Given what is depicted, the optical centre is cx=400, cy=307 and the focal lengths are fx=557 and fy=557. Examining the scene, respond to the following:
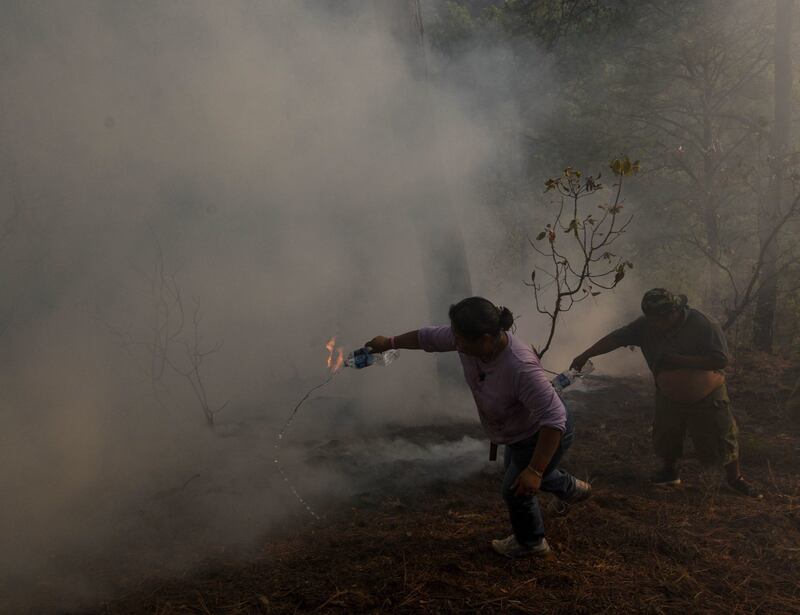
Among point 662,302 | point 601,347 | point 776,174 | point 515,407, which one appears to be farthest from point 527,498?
point 776,174

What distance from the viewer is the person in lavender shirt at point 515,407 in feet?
8.01

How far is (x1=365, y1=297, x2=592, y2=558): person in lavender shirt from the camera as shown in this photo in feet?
8.01

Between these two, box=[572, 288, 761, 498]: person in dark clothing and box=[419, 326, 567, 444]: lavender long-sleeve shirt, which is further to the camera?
box=[572, 288, 761, 498]: person in dark clothing

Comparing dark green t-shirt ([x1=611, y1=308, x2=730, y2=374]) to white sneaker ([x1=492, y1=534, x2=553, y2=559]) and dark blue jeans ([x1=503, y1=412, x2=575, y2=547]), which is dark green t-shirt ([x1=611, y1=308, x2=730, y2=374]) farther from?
white sneaker ([x1=492, y1=534, x2=553, y2=559])

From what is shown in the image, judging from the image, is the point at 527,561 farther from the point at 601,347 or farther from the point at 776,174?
the point at 776,174

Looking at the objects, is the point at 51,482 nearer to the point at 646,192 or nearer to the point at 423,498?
the point at 423,498

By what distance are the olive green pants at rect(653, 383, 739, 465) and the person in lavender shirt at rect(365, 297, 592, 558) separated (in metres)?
1.32

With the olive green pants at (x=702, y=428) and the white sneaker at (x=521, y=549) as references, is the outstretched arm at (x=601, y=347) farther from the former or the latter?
the white sneaker at (x=521, y=549)

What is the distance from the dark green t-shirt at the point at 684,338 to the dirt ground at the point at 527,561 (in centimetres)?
99

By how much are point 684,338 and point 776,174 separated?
5895 mm

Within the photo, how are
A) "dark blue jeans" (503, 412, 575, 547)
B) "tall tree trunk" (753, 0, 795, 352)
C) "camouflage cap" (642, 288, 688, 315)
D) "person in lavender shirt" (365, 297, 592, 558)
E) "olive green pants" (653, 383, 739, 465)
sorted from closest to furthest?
1. "person in lavender shirt" (365, 297, 592, 558)
2. "dark blue jeans" (503, 412, 575, 547)
3. "camouflage cap" (642, 288, 688, 315)
4. "olive green pants" (653, 383, 739, 465)
5. "tall tree trunk" (753, 0, 795, 352)

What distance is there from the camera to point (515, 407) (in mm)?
2639

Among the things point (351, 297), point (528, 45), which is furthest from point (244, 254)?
point (528, 45)

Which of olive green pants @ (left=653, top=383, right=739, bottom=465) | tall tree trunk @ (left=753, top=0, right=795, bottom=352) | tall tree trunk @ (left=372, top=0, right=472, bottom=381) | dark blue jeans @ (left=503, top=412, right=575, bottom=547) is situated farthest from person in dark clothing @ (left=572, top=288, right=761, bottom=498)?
tall tree trunk @ (left=753, top=0, right=795, bottom=352)
